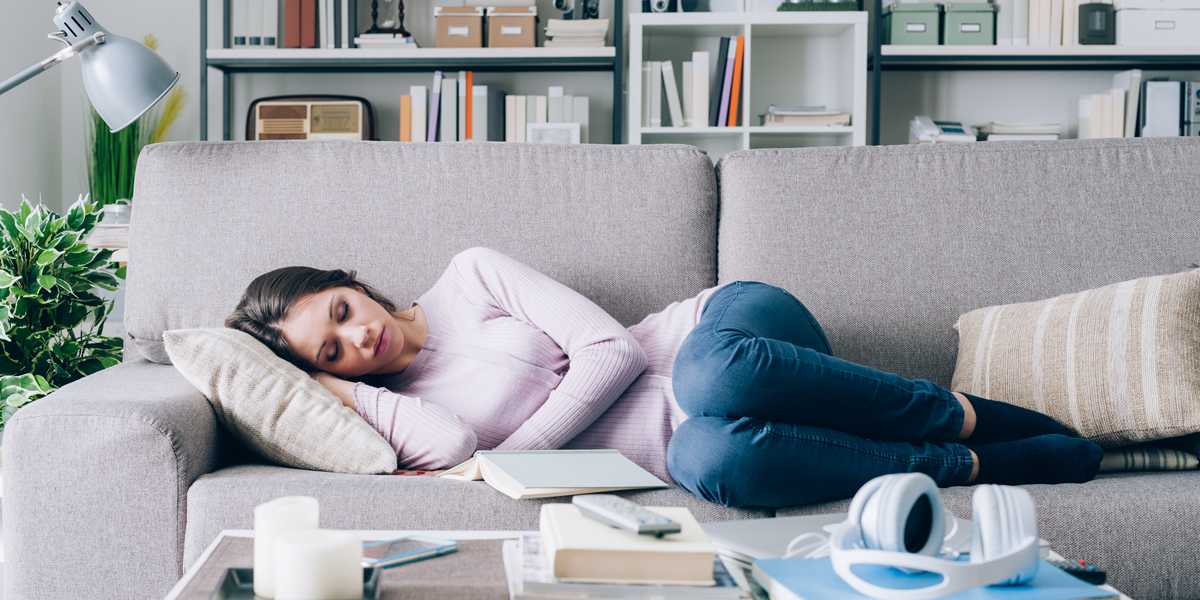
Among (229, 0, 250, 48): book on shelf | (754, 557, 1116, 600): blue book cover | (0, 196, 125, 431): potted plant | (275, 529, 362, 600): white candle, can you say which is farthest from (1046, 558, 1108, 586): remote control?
(229, 0, 250, 48): book on shelf

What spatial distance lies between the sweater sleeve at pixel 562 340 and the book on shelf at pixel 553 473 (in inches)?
4.5

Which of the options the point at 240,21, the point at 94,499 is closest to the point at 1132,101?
the point at 240,21

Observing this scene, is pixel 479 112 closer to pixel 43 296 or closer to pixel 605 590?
pixel 43 296

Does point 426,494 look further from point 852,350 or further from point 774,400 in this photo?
point 852,350

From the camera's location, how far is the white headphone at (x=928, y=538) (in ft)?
1.84

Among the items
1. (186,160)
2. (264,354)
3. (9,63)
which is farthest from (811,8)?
(9,63)

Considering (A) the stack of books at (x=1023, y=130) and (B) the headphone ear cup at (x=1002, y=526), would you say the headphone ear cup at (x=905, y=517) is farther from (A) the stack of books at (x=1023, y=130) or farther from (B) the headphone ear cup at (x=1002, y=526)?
(A) the stack of books at (x=1023, y=130)

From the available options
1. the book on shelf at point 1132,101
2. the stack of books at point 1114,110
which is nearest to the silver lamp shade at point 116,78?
the stack of books at point 1114,110

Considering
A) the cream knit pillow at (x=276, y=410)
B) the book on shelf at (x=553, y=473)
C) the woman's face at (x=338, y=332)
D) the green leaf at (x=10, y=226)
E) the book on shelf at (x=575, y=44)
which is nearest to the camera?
the book on shelf at (x=553, y=473)

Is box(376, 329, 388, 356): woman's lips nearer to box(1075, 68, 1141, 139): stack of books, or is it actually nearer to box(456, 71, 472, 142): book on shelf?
box(456, 71, 472, 142): book on shelf

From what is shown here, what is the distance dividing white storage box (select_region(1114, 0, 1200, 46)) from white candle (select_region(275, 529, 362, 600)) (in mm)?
3095

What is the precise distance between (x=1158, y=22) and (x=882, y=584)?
2.98 meters

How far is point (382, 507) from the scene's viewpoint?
1.00m

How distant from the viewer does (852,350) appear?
1408 mm
